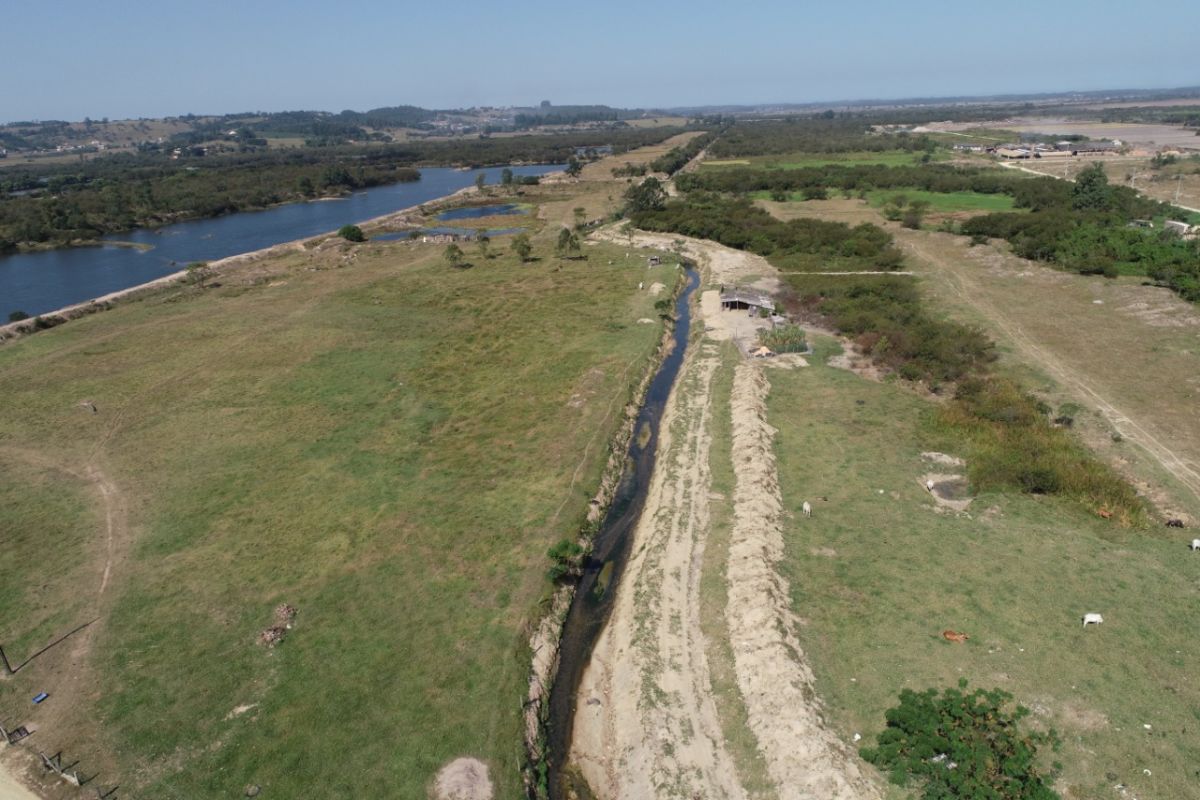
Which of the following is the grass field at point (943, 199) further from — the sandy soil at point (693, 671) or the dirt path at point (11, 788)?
the dirt path at point (11, 788)

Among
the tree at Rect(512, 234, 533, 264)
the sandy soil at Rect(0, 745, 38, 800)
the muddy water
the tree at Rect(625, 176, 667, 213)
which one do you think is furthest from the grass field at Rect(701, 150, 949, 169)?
the sandy soil at Rect(0, 745, 38, 800)

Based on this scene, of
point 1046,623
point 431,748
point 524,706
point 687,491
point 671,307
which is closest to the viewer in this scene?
point 431,748

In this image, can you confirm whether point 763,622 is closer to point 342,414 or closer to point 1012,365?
point 342,414

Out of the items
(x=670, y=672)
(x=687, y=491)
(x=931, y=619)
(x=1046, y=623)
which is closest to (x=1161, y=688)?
(x=1046, y=623)

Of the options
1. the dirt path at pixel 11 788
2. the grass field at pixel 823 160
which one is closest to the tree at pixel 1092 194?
the grass field at pixel 823 160

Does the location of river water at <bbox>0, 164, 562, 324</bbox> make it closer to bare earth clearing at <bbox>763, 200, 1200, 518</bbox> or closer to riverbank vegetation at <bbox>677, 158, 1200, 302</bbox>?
riverbank vegetation at <bbox>677, 158, 1200, 302</bbox>

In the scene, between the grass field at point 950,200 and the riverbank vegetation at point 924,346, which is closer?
the riverbank vegetation at point 924,346
